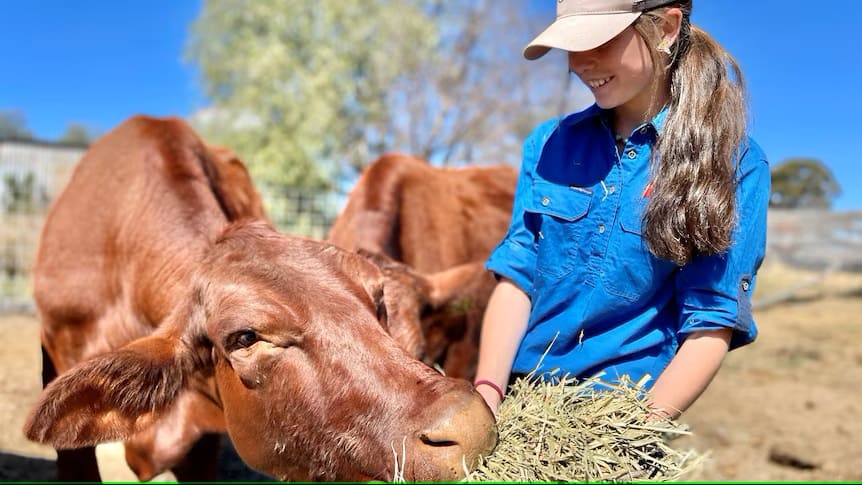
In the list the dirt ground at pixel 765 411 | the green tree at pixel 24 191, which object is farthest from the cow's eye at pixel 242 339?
the green tree at pixel 24 191

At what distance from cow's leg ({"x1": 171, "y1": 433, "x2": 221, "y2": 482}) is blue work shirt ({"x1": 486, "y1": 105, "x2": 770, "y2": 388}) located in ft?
7.36

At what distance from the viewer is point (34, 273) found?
13.3 feet

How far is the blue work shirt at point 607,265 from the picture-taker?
6.86 ft

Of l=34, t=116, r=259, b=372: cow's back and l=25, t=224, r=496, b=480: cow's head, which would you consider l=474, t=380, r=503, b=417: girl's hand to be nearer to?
l=25, t=224, r=496, b=480: cow's head

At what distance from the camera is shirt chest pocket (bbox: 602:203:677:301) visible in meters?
2.20

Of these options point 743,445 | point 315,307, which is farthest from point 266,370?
point 743,445

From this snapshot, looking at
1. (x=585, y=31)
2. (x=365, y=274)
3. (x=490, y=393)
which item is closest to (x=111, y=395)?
(x=365, y=274)

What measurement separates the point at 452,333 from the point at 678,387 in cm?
218

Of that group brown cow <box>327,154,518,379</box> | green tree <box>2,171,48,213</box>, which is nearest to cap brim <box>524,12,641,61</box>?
brown cow <box>327,154,518,379</box>

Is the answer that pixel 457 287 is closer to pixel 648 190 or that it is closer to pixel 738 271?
pixel 648 190

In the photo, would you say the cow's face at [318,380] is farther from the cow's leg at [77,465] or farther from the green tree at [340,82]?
the green tree at [340,82]

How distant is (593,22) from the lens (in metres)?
2.09

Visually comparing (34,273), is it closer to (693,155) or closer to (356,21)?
(693,155)

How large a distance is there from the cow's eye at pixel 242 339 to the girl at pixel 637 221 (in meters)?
0.78
